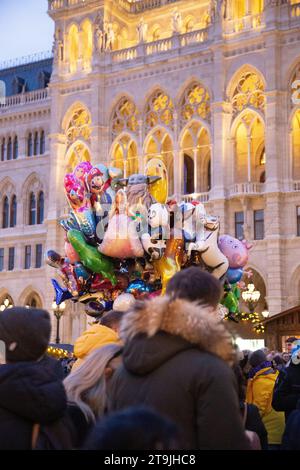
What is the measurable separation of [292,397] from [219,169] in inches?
956

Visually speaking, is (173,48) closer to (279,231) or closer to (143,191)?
(279,231)

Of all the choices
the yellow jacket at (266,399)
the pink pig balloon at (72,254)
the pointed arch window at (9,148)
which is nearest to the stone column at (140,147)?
the pointed arch window at (9,148)

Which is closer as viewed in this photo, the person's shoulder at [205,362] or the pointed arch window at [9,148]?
the person's shoulder at [205,362]

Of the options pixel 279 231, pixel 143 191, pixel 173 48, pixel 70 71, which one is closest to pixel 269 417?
pixel 143 191

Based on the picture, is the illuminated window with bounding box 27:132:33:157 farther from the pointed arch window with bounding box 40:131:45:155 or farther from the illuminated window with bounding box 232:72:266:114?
the illuminated window with bounding box 232:72:266:114

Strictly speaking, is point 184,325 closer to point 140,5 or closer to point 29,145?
point 140,5

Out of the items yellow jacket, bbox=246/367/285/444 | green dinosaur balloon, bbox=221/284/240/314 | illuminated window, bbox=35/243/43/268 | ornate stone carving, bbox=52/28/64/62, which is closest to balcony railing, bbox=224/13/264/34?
ornate stone carving, bbox=52/28/64/62

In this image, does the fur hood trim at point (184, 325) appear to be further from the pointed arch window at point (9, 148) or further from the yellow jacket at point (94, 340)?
the pointed arch window at point (9, 148)

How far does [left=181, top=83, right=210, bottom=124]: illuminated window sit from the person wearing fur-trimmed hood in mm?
27743

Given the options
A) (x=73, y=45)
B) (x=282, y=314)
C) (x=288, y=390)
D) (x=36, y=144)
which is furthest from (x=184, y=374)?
(x=36, y=144)

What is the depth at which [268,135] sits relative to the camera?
27969mm

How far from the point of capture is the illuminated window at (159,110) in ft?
103

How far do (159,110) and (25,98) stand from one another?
973 centimetres

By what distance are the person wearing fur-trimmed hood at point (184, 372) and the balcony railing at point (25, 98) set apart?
1381 inches
